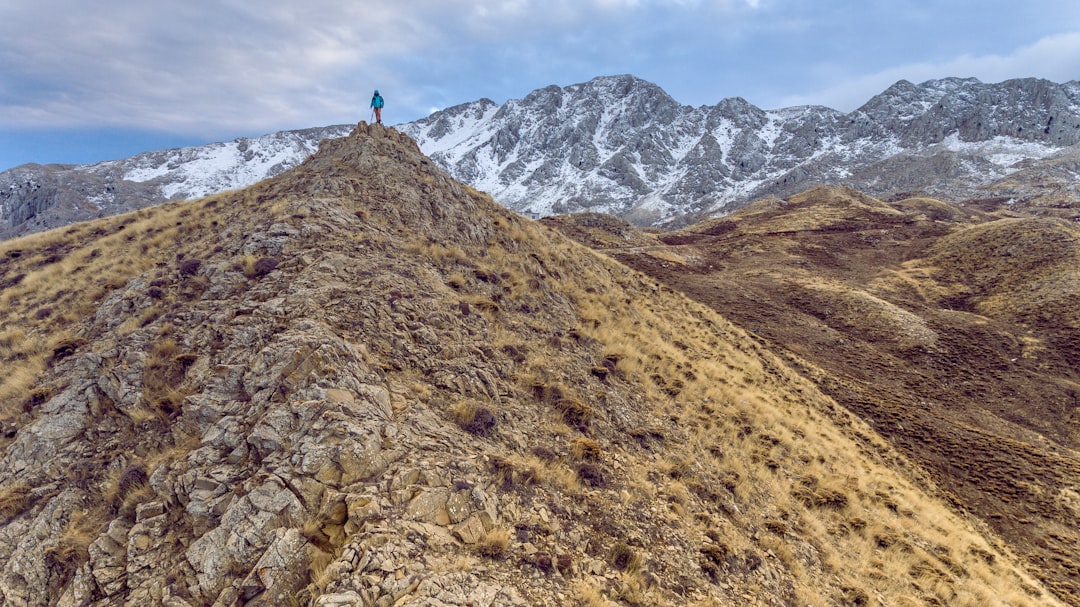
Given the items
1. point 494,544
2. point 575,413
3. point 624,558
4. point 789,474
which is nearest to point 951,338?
point 789,474

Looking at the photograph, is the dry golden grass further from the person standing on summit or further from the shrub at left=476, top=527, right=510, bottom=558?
the person standing on summit

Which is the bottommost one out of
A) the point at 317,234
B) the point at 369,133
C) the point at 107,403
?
the point at 107,403

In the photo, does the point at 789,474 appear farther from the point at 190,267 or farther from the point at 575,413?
the point at 190,267

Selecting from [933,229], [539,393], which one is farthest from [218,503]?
[933,229]

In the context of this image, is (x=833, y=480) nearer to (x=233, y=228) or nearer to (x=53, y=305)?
(x=233, y=228)

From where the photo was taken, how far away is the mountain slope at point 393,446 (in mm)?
7867

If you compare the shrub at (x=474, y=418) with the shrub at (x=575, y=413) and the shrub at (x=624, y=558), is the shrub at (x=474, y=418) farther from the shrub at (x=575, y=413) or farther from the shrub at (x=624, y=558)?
the shrub at (x=624, y=558)

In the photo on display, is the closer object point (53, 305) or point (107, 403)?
point (107, 403)

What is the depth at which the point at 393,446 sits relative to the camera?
9273mm

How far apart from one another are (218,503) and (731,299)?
43.4m

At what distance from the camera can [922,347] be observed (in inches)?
1326

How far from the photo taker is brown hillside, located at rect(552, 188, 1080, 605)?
67.0 feet

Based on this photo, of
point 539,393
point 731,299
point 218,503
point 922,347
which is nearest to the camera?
point 218,503

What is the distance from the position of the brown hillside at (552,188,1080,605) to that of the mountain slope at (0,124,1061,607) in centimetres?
357
